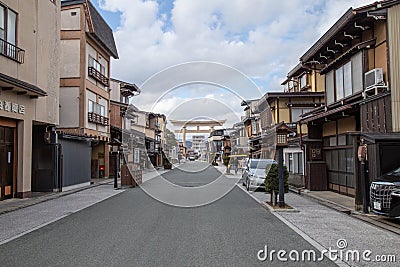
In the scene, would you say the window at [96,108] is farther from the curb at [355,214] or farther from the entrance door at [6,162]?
the curb at [355,214]

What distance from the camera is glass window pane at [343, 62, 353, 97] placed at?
57.0 feet

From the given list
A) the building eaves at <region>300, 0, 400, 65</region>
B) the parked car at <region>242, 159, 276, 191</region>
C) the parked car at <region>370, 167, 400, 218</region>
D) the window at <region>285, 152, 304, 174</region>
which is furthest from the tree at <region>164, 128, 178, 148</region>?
the parked car at <region>370, 167, 400, 218</region>

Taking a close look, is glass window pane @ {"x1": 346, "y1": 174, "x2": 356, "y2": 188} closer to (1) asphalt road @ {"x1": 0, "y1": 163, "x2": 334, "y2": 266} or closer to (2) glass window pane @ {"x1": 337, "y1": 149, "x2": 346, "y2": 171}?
(2) glass window pane @ {"x1": 337, "y1": 149, "x2": 346, "y2": 171}

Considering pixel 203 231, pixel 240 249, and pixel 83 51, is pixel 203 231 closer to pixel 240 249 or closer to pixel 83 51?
pixel 240 249

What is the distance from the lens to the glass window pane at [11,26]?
1652cm

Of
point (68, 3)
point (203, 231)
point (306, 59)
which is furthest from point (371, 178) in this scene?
point (68, 3)

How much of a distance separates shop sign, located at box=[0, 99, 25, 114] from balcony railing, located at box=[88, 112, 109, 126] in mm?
11628

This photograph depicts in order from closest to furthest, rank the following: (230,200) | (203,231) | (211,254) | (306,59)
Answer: (211,254) → (203,231) → (230,200) → (306,59)

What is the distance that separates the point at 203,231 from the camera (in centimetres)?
995

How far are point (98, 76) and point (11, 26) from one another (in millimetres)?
14328

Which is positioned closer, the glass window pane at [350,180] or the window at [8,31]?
the window at [8,31]

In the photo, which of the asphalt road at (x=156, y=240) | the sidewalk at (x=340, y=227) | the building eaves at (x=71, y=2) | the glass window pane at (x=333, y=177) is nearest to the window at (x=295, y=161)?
the glass window pane at (x=333, y=177)

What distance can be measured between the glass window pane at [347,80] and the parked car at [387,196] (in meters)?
6.57

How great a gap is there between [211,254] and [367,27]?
11961 millimetres
